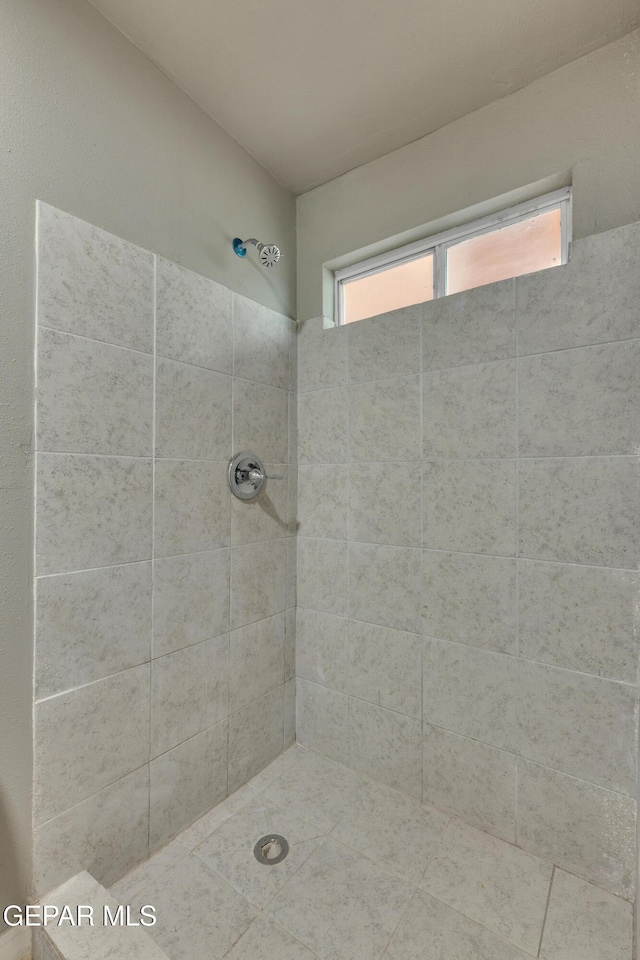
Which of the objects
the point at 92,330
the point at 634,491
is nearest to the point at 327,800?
the point at 634,491

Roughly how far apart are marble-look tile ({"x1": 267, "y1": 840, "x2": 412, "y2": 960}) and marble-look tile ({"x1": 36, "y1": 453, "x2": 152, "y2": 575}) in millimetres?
985

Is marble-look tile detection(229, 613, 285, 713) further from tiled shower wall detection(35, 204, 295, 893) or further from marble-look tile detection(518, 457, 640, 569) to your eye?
marble-look tile detection(518, 457, 640, 569)

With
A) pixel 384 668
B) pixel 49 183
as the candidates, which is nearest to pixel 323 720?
pixel 384 668

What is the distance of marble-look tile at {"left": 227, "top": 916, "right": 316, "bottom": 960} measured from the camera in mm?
990

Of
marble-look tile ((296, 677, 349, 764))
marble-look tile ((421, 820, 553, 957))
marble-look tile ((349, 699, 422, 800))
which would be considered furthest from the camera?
marble-look tile ((296, 677, 349, 764))

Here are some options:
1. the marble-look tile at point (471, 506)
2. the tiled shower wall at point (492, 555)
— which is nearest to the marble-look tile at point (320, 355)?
the tiled shower wall at point (492, 555)

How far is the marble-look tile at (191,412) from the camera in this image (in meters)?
1.28

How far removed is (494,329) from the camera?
134 cm

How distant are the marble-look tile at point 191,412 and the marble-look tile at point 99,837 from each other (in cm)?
92

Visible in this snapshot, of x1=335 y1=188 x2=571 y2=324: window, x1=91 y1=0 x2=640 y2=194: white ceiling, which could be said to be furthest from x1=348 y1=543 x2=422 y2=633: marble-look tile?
x1=91 y1=0 x2=640 y2=194: white ceiling

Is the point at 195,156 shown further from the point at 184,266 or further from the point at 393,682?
the point at 393,682

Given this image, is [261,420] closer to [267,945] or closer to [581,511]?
[581,511]

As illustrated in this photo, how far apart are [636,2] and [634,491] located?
4.06ft

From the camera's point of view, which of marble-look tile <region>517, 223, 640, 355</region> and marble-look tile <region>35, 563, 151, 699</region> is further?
marble-look tile <region>517, 223, 640, 355</region>
